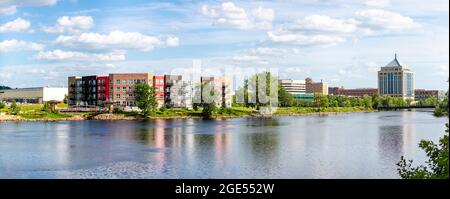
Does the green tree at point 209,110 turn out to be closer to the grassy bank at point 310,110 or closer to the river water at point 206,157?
the grassy bank at point 310,110

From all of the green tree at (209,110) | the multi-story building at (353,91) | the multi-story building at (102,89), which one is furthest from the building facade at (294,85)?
the green tree at (209,110)

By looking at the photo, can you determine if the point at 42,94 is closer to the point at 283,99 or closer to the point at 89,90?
the point at 89,90

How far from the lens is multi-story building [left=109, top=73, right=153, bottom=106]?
63.3 m

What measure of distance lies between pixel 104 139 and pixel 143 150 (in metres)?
7.03

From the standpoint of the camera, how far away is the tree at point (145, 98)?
53906mm

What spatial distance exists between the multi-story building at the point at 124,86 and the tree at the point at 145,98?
349 inches

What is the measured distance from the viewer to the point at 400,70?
10262cm

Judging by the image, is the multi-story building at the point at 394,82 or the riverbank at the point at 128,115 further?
the multi-story building at the point at 394,82

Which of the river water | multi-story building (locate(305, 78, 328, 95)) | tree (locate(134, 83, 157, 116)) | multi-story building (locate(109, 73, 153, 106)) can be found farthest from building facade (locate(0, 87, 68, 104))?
multi-story building (locate(305, 78, 328, 95))

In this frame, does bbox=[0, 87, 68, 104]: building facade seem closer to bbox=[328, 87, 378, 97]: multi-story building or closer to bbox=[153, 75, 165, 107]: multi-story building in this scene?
bbox=[153, 75, 165, 107]: multi-story building

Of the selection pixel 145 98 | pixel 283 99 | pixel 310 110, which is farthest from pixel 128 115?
pixel 310 110

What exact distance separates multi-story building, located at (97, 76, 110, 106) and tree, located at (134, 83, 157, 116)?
11.1 meters

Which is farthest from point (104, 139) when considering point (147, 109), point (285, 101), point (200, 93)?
point (285, 101)
